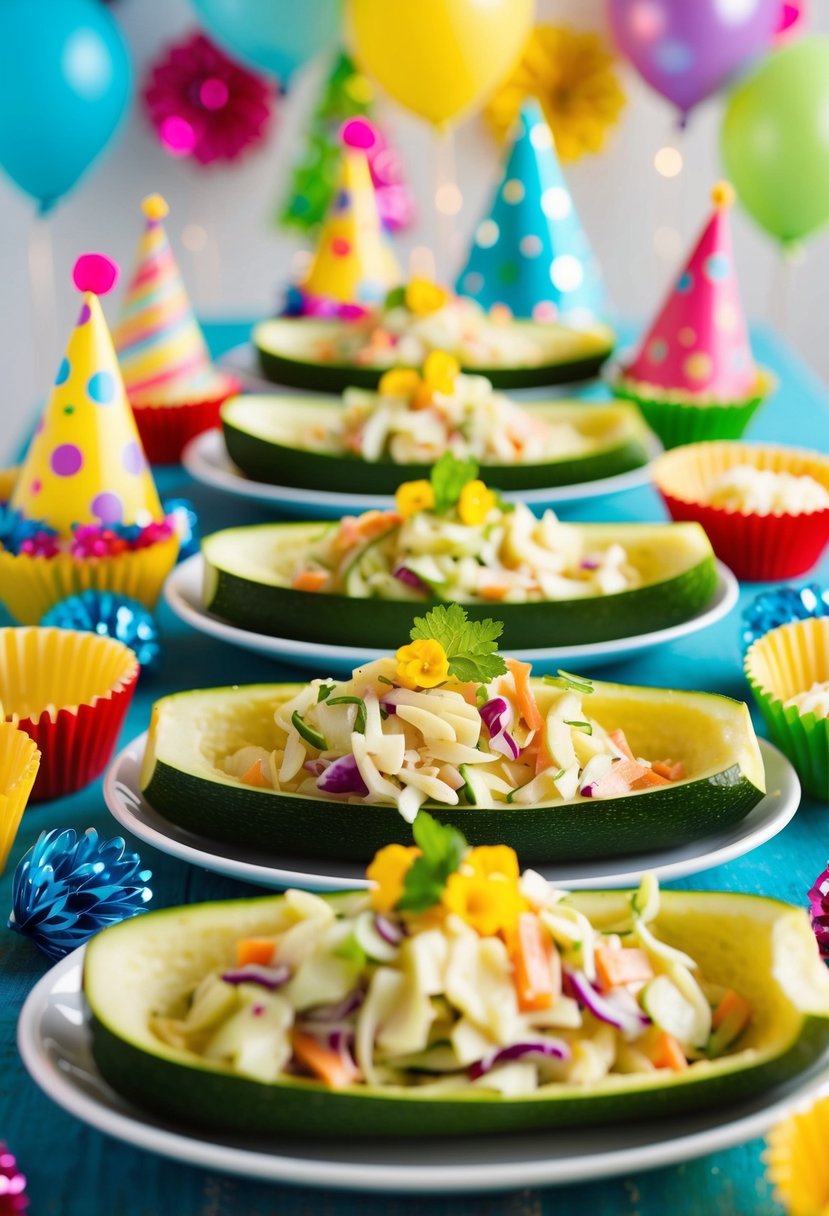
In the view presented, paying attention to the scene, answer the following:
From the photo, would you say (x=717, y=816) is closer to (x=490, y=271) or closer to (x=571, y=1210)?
(x=571, y=1210)

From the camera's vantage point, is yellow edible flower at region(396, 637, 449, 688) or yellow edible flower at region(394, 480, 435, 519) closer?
yellow edible flower at region(396, 637, 449, 688)

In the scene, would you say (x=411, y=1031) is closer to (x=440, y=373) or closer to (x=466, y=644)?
(x=466, y=644)

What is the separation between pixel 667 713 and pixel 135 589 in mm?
874

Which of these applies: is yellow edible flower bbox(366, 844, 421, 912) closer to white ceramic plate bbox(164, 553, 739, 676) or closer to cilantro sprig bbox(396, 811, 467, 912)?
cilantro sprig bbox(396, 811, 467, 912)

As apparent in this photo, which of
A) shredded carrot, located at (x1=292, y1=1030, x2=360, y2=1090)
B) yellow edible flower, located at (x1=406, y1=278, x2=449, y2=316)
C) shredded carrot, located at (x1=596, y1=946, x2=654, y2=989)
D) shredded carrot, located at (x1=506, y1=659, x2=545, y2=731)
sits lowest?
shredded carrot, located at (x1=596, y1=946, x2=654, y2=989)

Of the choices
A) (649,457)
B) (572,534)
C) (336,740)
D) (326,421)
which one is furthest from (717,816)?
(326,421)

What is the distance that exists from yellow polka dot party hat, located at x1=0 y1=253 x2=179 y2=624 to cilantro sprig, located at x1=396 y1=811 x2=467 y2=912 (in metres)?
1.12

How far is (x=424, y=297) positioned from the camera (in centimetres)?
297

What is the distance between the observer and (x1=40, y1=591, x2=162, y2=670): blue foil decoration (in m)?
1.96

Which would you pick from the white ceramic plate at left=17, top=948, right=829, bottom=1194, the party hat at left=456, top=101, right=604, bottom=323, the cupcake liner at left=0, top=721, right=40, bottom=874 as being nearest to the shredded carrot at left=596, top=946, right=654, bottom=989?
the white ceramic plate at left=17, top=948, right=829, bottom=1194

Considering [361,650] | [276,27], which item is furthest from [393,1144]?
[276,27]

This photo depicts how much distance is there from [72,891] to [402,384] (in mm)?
1371

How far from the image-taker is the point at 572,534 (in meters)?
2.12

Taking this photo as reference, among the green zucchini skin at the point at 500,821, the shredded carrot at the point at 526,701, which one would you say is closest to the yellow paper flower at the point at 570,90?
the shredded carrot at the point at 526,701
